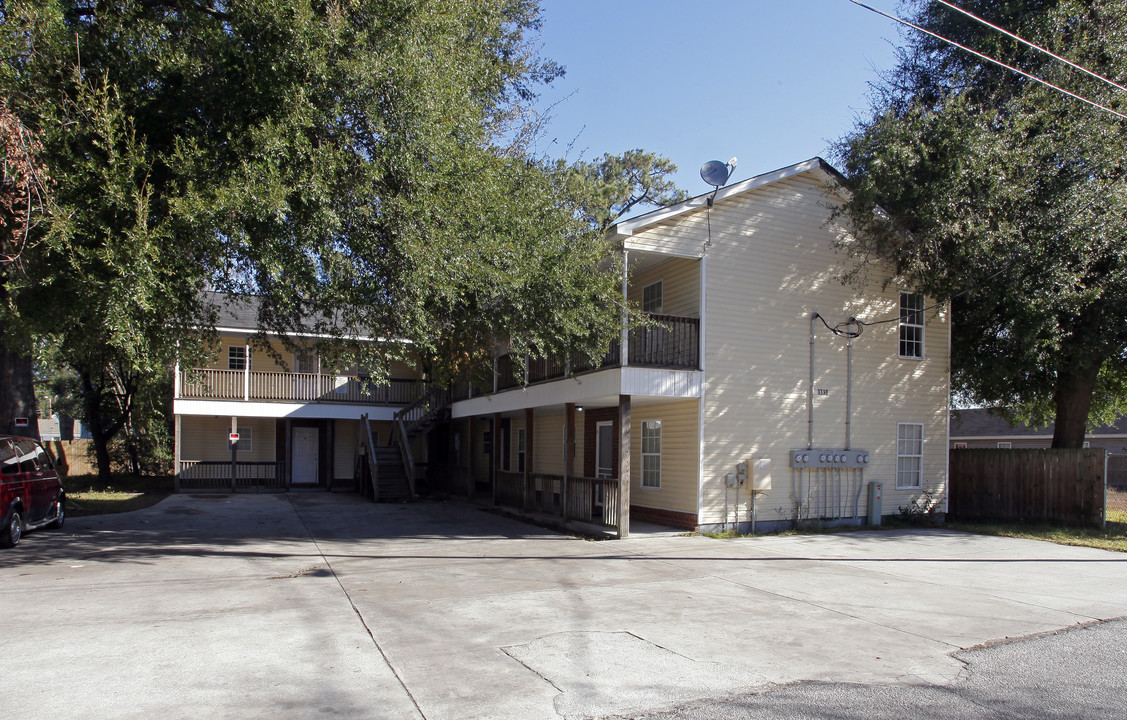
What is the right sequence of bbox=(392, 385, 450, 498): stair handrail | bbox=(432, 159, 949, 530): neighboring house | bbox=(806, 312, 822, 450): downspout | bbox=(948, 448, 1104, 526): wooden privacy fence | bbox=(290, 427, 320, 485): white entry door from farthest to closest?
1. bbox=(290, 427, 320, 485): white entry door
2. bbox=(392, 385, 450, 498): stair handrail
3. bbox=(948, 448, 1104, 526): wooden privacy fence
4. bbox=(806, 312, 822, 450): downspout
5. bbox=(432, 159, 949, 530): neighboring house

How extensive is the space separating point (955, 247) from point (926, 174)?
63.1 inches

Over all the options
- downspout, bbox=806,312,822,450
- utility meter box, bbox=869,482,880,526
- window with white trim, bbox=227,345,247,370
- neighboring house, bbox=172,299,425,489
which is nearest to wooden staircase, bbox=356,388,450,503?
neighboring house, bbox=172,299,425,489

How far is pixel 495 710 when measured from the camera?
17.7 ft

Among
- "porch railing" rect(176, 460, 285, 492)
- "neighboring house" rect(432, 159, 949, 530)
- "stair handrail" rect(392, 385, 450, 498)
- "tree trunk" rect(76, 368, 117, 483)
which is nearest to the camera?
"neighboring house" rect(432, 159, 949, 530)

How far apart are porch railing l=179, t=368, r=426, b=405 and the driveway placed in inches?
470

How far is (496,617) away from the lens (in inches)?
321

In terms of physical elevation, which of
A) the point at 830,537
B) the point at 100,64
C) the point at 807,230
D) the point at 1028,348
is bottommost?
the point at 830,537

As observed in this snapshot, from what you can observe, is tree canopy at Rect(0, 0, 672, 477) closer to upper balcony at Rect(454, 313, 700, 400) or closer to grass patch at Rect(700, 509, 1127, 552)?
upper balcony at Rect(454, 313, 700, 400)

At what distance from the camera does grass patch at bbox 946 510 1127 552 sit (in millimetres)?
14390

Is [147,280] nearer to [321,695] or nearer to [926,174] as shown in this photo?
[321,695]

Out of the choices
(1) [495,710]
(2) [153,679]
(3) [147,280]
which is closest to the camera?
(1) [495,710]

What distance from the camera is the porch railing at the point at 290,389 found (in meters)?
26.5

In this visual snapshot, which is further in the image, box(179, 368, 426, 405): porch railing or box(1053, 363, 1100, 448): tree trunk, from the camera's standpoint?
box(179, 368, 426, 405): porch railing

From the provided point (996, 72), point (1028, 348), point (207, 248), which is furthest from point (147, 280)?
point (996, 72)
